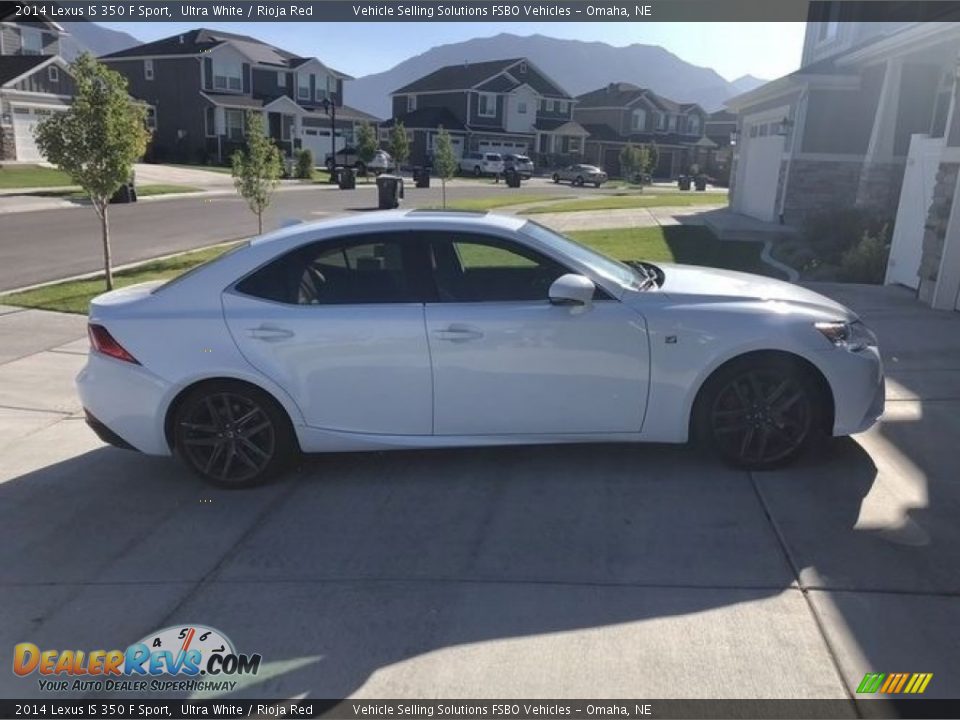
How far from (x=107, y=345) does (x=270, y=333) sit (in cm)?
97

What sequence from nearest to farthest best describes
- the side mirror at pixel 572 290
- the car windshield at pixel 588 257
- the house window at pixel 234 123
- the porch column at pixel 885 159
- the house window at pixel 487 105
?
the side mirror at pixel 572 290 < the car windshield at pixel 588 257 < the porch column at pixel 885 159 < the house window at pixel 234 123 < the house window at pixel 487 105

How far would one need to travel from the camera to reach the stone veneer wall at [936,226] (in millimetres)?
9000

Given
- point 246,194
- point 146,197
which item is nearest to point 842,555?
point 246,194

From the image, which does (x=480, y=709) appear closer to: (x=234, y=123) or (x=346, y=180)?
(x=346, y=180)

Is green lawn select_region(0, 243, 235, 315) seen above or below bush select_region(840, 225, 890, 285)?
below

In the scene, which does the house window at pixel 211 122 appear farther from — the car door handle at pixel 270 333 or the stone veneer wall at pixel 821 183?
the car door handle at pixel 270 333

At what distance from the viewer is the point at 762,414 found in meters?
4.52

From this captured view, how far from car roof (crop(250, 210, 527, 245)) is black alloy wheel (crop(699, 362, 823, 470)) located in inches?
61.2

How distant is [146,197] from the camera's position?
98.5 feet

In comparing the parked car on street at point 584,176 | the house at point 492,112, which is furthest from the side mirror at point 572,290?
the house at point 492,112

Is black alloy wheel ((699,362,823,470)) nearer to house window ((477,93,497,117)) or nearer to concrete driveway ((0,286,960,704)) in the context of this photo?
concrete driveway ((0,286,960,704))

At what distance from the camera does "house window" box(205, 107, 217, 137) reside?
51.4 metres

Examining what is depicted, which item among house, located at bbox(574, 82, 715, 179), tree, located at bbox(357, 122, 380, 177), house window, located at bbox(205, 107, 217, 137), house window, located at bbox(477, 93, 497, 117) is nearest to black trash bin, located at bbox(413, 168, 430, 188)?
tree, located at bbox(357, 122, 380, 177)

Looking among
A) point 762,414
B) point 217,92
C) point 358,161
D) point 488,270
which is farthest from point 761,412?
point 217,92
